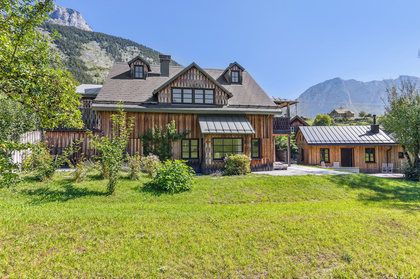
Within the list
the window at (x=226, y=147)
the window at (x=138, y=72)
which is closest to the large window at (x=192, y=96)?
the window at (x=226, y=147)

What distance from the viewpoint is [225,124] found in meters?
13.5

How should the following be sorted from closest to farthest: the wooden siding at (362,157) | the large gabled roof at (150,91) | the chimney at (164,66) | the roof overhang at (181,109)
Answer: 1. the roof overhang at (181,109)
2. the large gabled roof at (150,91)
3. the chimney at (164,66)
4. the wooden siding at (362,157)

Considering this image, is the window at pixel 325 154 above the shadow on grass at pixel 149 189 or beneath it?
above

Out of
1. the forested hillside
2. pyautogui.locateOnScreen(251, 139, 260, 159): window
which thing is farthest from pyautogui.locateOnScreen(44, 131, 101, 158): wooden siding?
the forested hillside

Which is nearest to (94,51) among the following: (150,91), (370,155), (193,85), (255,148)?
(150,91)

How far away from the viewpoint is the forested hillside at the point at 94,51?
302 feet

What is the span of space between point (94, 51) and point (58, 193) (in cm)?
12885

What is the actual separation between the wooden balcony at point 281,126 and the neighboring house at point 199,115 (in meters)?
1.07

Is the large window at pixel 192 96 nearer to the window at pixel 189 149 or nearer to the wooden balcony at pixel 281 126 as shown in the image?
the window at pixel 189 149

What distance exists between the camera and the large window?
47.4 ft

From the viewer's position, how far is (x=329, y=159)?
2177 centimetres

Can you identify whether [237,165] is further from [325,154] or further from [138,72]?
[325,154]

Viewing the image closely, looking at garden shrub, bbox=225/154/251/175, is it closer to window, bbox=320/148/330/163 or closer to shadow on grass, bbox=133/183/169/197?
shadow on grass, bbox=133/183/169/197

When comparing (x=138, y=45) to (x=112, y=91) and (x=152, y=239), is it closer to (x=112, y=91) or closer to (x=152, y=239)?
(x=112, y=91)
